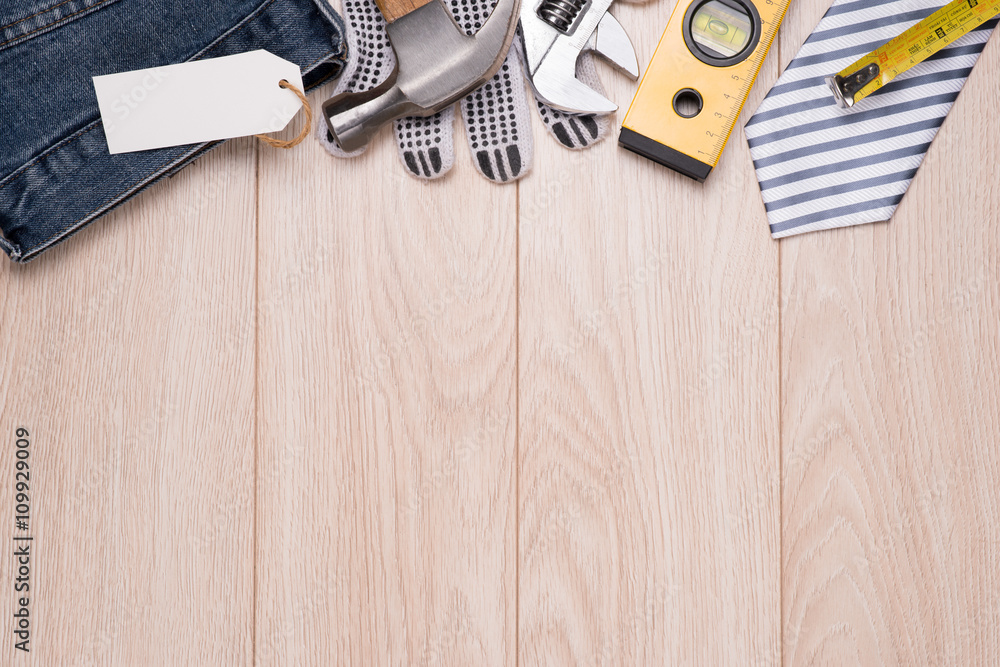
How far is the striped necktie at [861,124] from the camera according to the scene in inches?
24.4

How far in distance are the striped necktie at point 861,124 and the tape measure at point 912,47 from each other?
0.02 m

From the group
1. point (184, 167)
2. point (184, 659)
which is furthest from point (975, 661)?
point (184, 167)

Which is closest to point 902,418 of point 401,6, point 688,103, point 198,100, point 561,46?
point 688,103

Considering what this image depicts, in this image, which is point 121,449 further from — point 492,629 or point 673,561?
point 673,561

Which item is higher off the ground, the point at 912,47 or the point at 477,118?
the point at 477,118

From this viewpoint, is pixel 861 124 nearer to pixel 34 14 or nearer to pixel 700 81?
pixel 700 81

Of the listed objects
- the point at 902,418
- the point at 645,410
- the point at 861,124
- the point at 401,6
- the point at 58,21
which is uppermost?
the point at 58,21

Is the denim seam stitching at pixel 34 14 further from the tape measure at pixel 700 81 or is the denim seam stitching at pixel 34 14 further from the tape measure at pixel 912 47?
the tape measure at pixel 912 47

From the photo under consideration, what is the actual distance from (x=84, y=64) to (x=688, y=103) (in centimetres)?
53

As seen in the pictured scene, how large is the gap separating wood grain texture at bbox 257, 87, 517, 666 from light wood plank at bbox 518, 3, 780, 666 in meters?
0.03

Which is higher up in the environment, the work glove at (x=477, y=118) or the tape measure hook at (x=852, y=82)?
the work glove at (x=477, y=118)

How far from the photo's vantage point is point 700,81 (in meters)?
0.62

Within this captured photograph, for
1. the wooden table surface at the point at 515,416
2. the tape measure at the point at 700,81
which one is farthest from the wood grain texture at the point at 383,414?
the tape measure at the point at 700,81

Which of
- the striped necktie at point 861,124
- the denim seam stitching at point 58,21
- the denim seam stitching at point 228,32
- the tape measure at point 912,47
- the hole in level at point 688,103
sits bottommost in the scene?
the striped necktie at point 861,124
